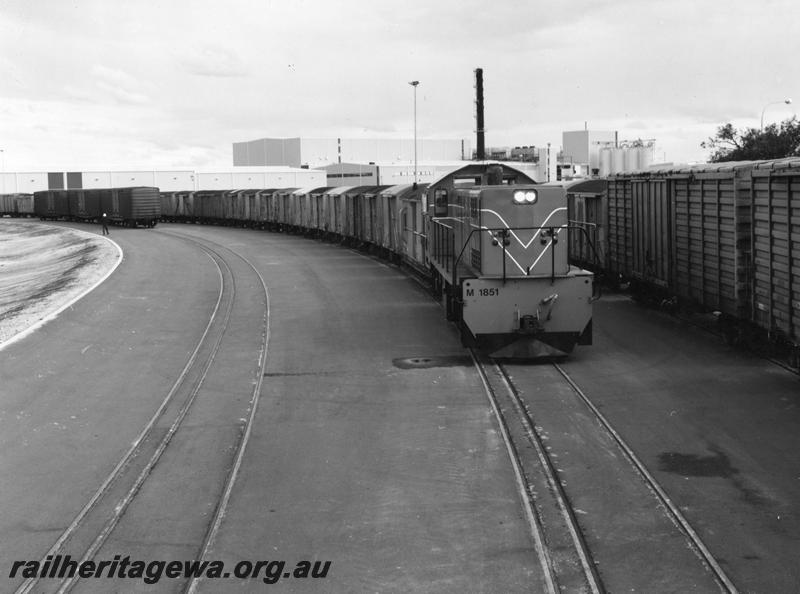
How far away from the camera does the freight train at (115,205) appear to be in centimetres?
6425

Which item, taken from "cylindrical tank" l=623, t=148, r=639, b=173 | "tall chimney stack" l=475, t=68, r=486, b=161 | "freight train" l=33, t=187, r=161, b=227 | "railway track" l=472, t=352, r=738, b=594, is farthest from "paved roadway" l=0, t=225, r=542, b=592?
"cylindrical tank" l=623, t=148, r=639, b=173

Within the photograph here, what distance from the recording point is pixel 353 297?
993 inches

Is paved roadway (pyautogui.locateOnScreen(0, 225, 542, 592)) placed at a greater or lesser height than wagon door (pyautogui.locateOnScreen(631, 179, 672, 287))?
lesser

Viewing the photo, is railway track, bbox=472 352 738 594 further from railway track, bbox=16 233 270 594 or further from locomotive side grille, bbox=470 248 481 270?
locomotive side grille, bbox=470 248 481 270

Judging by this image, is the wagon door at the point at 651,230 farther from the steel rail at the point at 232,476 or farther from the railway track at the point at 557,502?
the steel rail at the point at 232,476

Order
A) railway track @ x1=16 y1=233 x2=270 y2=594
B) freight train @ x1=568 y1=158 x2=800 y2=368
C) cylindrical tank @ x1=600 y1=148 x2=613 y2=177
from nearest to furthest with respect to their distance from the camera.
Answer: railway track @ x1=16 y1=233 x2=270 y2=594, freight train @ x1=568 y1=158 x2=800 y2=368, cylindrical tank @ x1=600 y1=148 x2=613 y2=177

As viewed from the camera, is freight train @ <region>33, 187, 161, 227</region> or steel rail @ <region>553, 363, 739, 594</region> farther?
freight train @ <region>33, 187, 161, 227</region>

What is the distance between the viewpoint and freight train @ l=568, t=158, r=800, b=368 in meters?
14.3

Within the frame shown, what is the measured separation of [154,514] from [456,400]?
5495mm

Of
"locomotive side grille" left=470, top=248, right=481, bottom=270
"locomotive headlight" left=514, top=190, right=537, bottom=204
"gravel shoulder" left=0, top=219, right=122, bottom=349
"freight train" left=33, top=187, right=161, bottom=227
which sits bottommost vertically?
"gravel shoulder" left=0, top=219, right=122, bottom=349

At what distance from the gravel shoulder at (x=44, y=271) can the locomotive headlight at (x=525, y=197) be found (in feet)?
34.8

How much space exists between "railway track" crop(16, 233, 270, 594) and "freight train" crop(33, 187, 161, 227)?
47.4m

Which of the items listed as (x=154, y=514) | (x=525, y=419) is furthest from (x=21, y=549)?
(x=525, y=419)

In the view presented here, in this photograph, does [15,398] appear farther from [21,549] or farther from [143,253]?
[143,253]
